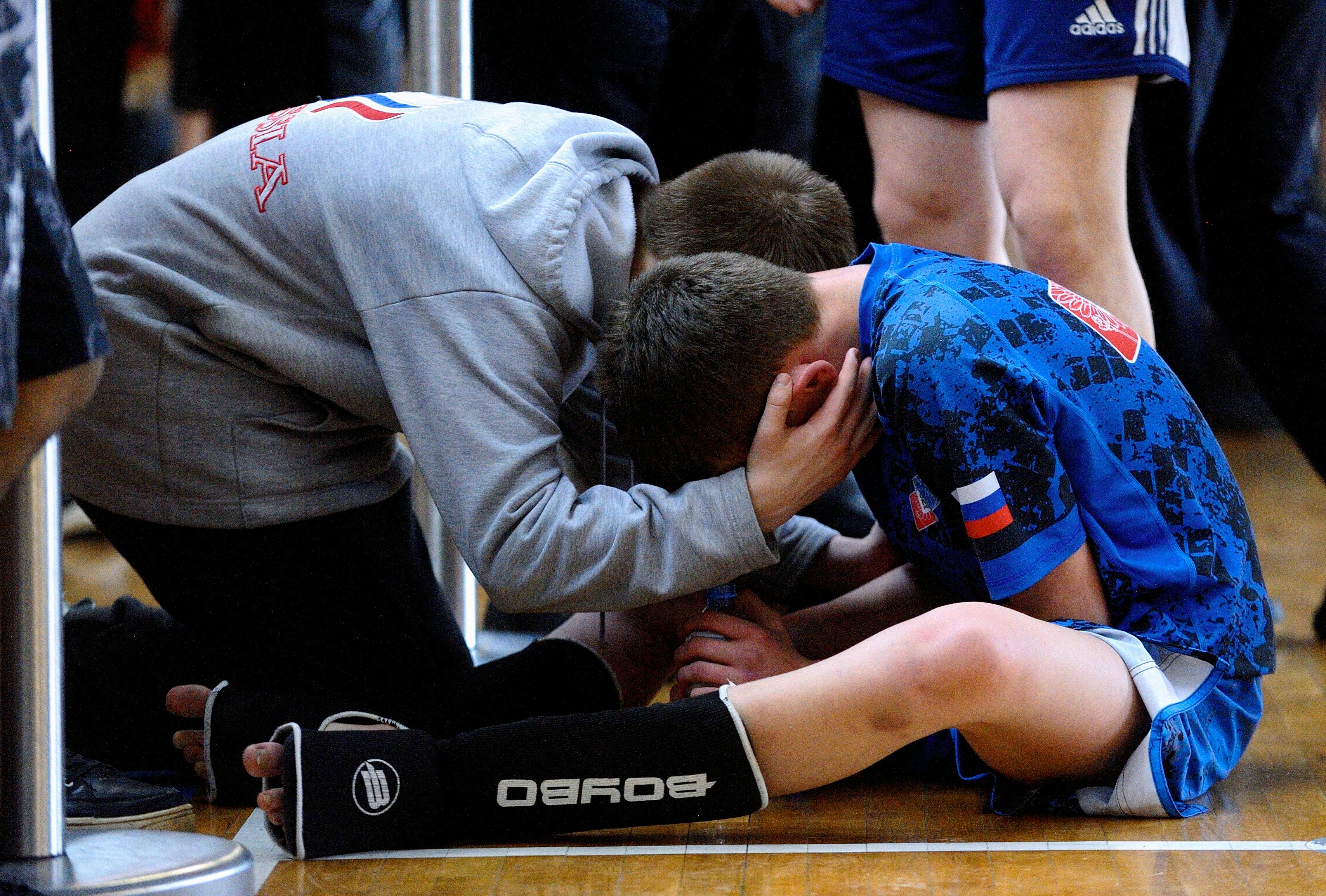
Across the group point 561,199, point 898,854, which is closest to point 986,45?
point 561,199

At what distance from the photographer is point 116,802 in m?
1.08

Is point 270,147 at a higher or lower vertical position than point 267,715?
higher

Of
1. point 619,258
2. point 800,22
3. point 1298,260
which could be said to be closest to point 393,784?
point 619,258

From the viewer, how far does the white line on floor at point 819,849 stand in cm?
99

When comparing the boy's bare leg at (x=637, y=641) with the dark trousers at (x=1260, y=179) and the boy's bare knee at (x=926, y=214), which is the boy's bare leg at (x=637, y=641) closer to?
the boy's bare knee at (x=926, y=214)

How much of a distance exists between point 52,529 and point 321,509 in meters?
0.37

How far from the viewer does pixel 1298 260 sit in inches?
70.7

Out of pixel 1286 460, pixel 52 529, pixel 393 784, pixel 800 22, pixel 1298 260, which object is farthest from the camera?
pixel 1286 460

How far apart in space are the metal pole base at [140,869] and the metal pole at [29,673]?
2 cm

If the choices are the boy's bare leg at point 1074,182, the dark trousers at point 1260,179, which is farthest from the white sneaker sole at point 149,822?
the dark trousers at point 1260,179

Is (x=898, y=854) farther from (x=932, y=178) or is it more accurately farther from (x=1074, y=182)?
(x=932, y=178)

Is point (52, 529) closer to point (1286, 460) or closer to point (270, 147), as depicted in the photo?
point (270, 147)

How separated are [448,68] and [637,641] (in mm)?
723

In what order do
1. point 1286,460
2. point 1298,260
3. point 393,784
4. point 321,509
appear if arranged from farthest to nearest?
1. point 1286,460
2. point 1298,260
3. point 321,509
4. point 393,784
